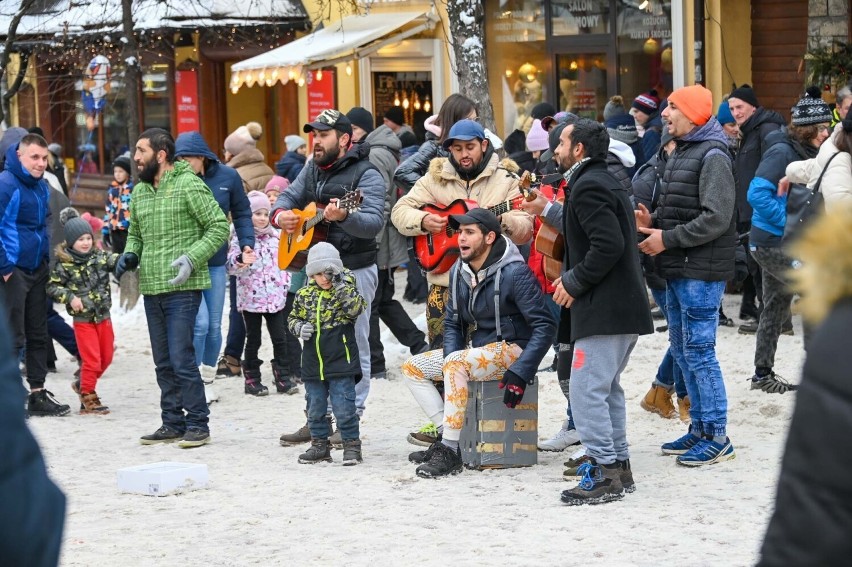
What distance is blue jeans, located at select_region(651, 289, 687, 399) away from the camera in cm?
796

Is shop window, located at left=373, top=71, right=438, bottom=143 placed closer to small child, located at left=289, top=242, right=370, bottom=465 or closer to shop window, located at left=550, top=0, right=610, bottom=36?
shop window, located at left=550, top=0, right=610, bottom=36

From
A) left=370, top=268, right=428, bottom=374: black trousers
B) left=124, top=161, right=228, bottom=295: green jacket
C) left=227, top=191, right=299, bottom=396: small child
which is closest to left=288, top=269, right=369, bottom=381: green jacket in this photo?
left=124, top=161, right=228, bottom=295: green jacket

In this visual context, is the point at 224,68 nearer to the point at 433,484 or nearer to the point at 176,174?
the point at 176,174

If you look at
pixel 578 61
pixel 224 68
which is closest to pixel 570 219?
pixel 578 61

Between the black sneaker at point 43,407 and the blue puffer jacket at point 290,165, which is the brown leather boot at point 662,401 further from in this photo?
the blue puffer jacket at point 290,165

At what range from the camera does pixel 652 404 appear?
860cm

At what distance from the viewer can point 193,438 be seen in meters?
8.46

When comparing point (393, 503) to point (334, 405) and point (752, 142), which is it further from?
point (752, 142)

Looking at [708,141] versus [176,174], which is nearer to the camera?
[708,141]

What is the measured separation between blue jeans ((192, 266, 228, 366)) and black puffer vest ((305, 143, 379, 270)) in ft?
4.59

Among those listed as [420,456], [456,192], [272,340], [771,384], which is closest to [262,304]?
Answer: [272,340]

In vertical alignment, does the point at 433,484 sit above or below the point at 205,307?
below

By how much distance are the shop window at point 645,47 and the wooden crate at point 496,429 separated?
9053mm

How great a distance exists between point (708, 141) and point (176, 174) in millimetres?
3227
